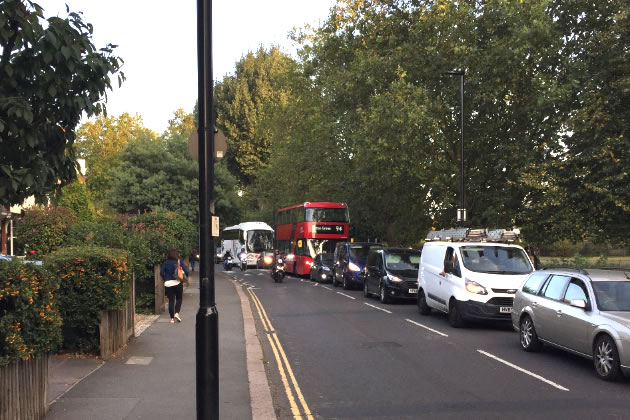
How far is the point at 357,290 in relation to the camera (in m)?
28.0

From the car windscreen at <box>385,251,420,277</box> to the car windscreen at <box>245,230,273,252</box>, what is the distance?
30152 mm

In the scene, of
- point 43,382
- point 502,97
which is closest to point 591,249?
point 502,97

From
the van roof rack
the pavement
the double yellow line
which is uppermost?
the van roof rack

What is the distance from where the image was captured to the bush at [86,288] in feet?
32.9

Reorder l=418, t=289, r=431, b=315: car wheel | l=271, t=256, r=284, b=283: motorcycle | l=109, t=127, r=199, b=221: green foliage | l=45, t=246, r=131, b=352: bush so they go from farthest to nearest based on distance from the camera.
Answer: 1. l=109, t=127, r=199, b=221: green foliage
2. l=271, t=256, r=284, b=283: motorcycle
3. l=418, t=289, r=431, b=315: car wheel
4. l=45, t=246, r=131, b=352: bush

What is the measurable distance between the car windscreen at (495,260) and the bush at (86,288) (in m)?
8.36

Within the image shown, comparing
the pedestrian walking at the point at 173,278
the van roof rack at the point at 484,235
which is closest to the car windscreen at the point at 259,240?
the van roof rack at the point at 484,235

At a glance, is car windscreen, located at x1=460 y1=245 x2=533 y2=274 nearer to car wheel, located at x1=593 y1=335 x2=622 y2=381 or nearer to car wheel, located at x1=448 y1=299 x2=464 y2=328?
car wheel, located at x1=448 y1=299 x2=464 y2=328

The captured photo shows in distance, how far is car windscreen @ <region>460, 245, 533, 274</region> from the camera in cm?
1545

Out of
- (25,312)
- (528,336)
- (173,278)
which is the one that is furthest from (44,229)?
(25,312)

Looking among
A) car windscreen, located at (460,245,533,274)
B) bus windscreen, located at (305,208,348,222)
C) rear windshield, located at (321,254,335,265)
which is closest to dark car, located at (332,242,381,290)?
rear windshield, located at (321,254,335,265)

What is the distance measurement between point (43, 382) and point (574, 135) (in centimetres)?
2084

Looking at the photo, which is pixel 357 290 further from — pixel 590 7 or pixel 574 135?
pixel 590 7

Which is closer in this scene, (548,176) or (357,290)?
(548,176)
